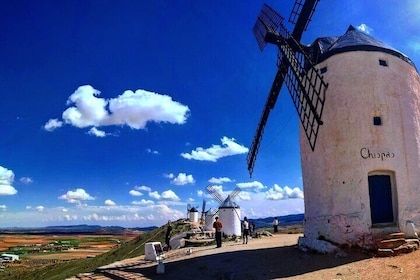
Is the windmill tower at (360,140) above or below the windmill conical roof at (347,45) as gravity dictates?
below

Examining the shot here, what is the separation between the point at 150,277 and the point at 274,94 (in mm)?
13376

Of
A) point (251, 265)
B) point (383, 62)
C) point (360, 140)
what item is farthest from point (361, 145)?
point (251, 265)

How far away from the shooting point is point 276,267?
13.3 meters

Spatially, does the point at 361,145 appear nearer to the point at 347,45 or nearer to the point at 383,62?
the point at 383,62

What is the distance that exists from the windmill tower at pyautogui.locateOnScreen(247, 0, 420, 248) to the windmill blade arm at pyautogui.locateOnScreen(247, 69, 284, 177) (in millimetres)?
4994

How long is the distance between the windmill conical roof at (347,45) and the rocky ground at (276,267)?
8.56 m

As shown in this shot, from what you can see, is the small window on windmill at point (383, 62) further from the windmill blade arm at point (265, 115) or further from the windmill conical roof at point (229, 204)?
the windmill conical roof at point (229, 204)

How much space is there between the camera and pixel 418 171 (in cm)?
1534

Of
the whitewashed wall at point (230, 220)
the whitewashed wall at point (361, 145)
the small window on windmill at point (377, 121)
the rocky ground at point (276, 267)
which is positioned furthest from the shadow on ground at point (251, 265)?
the whitewashed wall at point (230, 220)

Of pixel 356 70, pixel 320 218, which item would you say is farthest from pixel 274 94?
pixel 320 218

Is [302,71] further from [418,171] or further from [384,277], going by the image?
[384,277]

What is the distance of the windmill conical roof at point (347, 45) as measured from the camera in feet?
52.5

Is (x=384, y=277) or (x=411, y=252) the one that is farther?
(x=411, y=252)

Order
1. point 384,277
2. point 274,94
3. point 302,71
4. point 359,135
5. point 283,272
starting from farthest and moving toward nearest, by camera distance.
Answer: point 274,94 → point 302,71 → point 359,135 → point 283,272 → point 384,277
